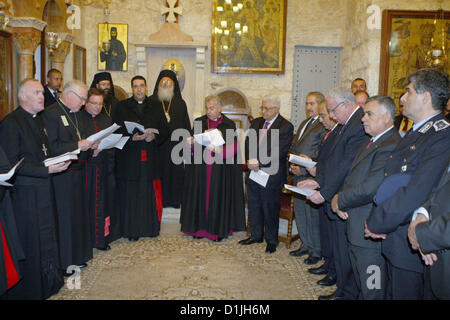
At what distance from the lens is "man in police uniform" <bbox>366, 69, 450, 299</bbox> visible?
7.23 feet

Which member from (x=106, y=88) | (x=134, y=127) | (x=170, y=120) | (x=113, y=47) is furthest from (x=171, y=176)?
(x=113, y=47)

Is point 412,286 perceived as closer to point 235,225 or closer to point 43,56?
point 235,225

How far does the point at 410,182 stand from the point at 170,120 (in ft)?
→ 13.5

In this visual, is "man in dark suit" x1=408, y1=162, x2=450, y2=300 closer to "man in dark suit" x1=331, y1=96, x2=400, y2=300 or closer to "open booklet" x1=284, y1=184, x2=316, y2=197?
"man in dark suit" x1=331, y1=96, x2=400, y2=300

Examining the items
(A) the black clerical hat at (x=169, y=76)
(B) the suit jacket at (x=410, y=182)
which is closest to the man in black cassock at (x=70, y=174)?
(A) the black clerical hat at (x=169, y=76)

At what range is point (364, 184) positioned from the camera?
2715 millimetres

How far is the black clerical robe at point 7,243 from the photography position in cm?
268

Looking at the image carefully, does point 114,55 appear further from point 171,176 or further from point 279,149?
point 279,149

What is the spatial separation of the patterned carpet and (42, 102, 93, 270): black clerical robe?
312mm

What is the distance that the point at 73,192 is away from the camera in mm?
3852

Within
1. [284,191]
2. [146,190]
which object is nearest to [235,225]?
[284,191]

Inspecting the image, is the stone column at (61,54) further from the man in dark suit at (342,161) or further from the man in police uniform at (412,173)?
the man in police uniform at (412,173)

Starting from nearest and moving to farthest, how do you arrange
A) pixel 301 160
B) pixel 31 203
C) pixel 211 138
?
pixel 31 203, pixel 301 160, pixel 211 138

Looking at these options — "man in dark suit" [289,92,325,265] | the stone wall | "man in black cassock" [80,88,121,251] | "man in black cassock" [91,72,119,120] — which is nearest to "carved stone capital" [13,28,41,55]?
"man in black cassock" [91,72,119,120]
